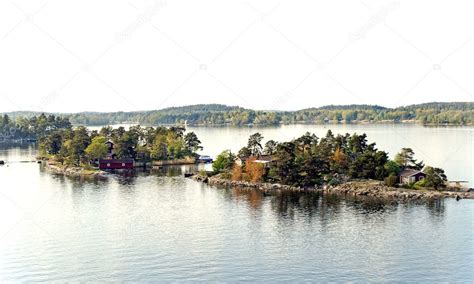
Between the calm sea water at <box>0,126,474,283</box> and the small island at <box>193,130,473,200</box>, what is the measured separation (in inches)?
77.7

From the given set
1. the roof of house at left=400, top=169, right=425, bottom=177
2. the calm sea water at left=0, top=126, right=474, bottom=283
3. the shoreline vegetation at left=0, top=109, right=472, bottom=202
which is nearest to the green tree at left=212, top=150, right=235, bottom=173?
the shoreline vegetation at left=0, top=109, right=472, bottom=202

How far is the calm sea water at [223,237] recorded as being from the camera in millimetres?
16156

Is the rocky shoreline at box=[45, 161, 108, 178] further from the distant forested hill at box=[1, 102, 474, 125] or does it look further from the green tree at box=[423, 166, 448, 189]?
the distant forested hill at box=[1, 102, 474, 125]

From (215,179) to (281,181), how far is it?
444 centimetres

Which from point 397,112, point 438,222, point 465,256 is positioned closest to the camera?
point 465,256

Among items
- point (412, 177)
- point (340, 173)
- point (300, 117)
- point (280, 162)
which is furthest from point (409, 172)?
point (300, 117)

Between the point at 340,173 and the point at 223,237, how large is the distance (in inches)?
506

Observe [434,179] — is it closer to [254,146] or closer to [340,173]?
[340,173]

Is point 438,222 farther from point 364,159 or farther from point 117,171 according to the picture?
point 117,171

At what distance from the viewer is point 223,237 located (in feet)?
64.8

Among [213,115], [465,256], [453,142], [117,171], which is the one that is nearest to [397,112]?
[213,115]

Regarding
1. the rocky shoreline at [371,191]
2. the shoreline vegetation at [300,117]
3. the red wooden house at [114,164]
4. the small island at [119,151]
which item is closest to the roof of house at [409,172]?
the rocky shoreline at [371,191]

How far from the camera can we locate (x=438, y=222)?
2198cm

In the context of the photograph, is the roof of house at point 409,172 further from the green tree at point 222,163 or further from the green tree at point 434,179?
the green tree at point 222,163
